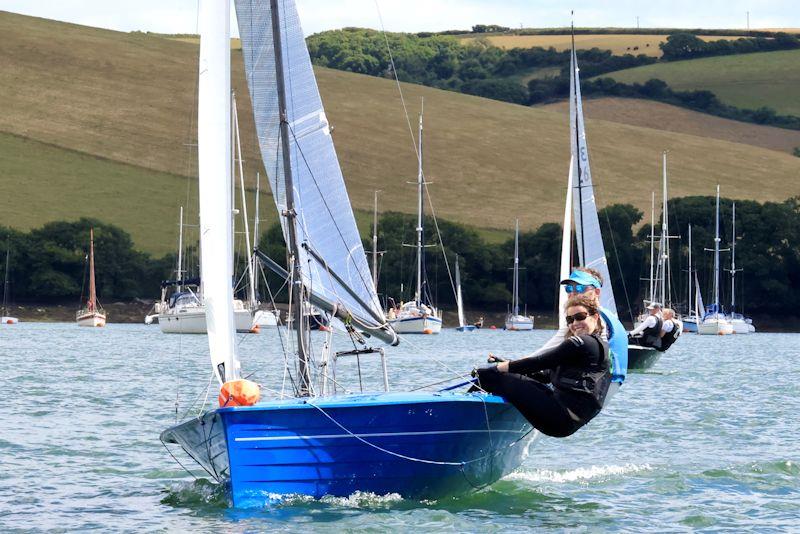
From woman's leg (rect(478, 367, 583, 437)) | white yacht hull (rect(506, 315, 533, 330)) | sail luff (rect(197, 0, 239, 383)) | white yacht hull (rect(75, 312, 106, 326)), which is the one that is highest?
sail luff (rect(197, 0, 239, 383))

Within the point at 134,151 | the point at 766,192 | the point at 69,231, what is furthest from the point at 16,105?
the point at 766,192

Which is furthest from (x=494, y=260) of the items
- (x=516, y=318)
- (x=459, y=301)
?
(x=459, y=301)

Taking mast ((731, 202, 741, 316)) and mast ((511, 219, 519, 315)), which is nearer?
mast ((511, 219, 519, 315))

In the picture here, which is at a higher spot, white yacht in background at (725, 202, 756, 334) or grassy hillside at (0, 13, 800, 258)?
grassy hillside at (0, 13, 800, 258)

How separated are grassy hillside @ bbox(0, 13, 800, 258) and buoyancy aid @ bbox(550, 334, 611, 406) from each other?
102 m

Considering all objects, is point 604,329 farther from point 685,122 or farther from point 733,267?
point 685,122

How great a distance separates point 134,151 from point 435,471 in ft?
387

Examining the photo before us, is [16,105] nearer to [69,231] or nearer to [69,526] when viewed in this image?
[69,231]

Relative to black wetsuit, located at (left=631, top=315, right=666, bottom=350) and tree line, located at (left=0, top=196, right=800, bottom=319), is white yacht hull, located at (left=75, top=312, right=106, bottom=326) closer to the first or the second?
tree line, located at (left=0, top=196, right=800, bottom=319)

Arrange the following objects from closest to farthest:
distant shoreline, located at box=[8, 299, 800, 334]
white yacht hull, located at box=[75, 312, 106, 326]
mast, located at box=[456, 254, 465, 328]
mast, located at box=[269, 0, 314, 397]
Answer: mast, located at box=[269, 0, 314, 397], white yacht hull, located at box=[75, 312, 106, 326], mast, located at box=[456, 254, 465, 328], distant shoreline, located at box=[8, 299, 800, 334]

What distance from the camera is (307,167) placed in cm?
1898

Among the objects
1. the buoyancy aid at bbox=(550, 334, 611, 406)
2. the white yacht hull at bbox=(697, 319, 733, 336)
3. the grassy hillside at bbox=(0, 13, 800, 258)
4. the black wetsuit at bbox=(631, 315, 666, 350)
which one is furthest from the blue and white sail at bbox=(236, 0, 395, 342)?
the grassy hillside at bbox=(0, 13, 800, 258)

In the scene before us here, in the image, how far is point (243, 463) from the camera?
→ 50.1 ft

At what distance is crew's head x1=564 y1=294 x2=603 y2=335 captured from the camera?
14.8 m
